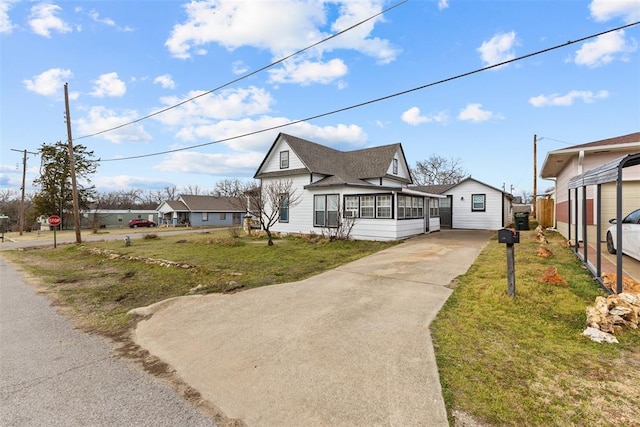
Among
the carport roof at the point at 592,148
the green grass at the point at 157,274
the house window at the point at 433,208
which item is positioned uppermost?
the carport roof at the point at 592,148

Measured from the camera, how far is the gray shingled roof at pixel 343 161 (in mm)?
18188

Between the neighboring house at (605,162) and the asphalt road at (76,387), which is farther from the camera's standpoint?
the neighboring house at (605,162)

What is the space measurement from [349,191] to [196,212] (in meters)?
33.5

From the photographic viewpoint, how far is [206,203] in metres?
44.8

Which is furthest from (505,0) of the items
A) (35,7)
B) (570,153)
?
(35,7)

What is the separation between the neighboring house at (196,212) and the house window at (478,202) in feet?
99.7

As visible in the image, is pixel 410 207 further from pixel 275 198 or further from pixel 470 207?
pixel 470 207

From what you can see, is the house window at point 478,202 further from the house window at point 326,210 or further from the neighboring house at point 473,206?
the house window at point 326,210

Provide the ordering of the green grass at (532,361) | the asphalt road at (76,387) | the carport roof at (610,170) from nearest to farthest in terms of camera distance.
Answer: the green grass at (532,361), the asphalt road at (76,387), the carport roof at (610,170)

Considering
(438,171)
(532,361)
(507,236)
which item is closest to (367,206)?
(507,236)

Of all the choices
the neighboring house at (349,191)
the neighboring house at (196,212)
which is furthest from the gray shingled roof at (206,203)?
the neighboring house at (349,191)

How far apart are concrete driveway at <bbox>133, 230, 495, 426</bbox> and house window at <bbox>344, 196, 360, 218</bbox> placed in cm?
874

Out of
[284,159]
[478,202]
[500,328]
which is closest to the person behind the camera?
[500,328]

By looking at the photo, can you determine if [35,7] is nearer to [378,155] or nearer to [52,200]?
[378,155]
